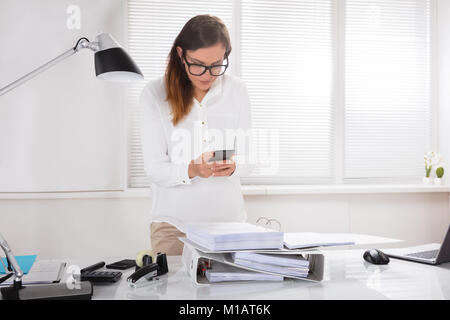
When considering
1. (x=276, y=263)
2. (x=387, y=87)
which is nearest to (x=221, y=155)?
(x=276, y=263)

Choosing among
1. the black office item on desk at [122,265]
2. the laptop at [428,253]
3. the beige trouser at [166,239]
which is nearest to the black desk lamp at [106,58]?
the black office item on desk at [122,265]

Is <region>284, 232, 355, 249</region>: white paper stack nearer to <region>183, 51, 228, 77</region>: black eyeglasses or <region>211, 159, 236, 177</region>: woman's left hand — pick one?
<region>211, 159, 236, 177</region>: woman's left hand

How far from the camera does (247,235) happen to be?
1106 mm

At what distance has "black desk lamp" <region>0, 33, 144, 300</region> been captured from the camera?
Answer: 957 mm

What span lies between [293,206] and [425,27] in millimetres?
1854

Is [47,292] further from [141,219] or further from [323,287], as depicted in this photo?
[141,219]

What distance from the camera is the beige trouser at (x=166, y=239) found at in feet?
5.68

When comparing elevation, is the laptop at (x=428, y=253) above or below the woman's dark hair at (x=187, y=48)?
below

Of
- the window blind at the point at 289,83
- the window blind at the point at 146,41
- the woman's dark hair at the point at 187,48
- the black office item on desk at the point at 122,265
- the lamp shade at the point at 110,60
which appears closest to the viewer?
the lamp shade at the point at 110,60

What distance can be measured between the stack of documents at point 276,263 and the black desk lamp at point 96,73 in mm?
426

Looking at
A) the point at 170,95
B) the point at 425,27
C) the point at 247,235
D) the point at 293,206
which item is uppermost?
the point at 425,27

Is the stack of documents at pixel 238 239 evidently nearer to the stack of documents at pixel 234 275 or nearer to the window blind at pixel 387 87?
the stack of documents at pixel 234 275
